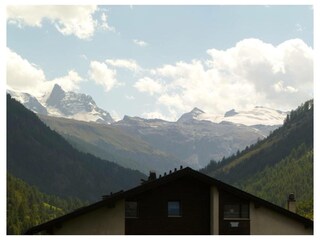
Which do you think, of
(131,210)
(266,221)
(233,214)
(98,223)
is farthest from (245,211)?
(98,223)

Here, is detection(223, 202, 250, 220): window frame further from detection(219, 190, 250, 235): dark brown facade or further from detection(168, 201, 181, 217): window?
detection(168, 201, 181, 217): window

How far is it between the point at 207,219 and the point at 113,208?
25.5ft

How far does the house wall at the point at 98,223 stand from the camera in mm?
44000

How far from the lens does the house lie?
46125 mm

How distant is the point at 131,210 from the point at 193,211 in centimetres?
502

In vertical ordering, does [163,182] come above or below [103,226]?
above

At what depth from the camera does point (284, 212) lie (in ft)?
157

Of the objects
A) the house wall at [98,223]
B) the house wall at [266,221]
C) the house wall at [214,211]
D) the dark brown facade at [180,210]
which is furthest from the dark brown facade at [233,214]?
the house wall at [98,223]

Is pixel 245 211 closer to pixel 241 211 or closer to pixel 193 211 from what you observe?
pixel 241 211

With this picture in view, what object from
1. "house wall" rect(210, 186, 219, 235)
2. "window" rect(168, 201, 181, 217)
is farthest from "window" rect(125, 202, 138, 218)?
"house wall" rect(210, 186, 219, 235)

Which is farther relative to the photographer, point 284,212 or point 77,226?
point 284,212

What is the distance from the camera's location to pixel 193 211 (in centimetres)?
4766
